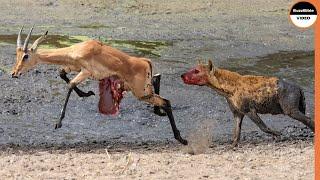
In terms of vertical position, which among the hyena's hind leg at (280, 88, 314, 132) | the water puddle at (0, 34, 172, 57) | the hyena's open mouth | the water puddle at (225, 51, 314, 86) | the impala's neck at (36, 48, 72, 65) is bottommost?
the water puddle at (225, 51, 314, 86)

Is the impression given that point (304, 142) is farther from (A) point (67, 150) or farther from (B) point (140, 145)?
(A) point (67, 150)

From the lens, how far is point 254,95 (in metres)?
11.9

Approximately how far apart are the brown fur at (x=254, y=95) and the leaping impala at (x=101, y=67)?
0.98 m

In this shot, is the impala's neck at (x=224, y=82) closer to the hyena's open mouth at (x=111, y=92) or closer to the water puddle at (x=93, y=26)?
the hyena's open mouth at (x=111, y=92)

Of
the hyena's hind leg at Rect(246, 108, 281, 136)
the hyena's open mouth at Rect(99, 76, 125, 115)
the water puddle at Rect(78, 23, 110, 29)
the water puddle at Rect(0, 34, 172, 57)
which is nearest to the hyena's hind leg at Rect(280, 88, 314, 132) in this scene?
the hyena's hind leg at Rect(246, 108, 281, 136)

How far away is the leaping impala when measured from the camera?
10.4m

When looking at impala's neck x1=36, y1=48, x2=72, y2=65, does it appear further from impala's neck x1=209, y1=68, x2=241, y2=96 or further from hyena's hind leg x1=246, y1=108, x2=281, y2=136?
hyena's hind leg x1=246, y1=108, x2=281, y2=136

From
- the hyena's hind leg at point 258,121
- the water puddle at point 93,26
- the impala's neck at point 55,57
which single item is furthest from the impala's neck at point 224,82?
the water puddle at point 93,26

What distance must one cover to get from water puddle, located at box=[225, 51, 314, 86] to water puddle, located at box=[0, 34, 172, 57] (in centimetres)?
224

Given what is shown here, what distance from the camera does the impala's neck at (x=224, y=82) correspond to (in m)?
11.6

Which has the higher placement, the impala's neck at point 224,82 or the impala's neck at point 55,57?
the impala's neck at point 55,57

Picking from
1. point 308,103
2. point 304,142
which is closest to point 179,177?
point 304,142

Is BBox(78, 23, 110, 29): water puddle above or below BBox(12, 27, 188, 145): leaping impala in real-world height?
below

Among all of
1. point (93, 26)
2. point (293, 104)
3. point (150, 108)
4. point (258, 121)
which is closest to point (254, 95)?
point (258, 121)
